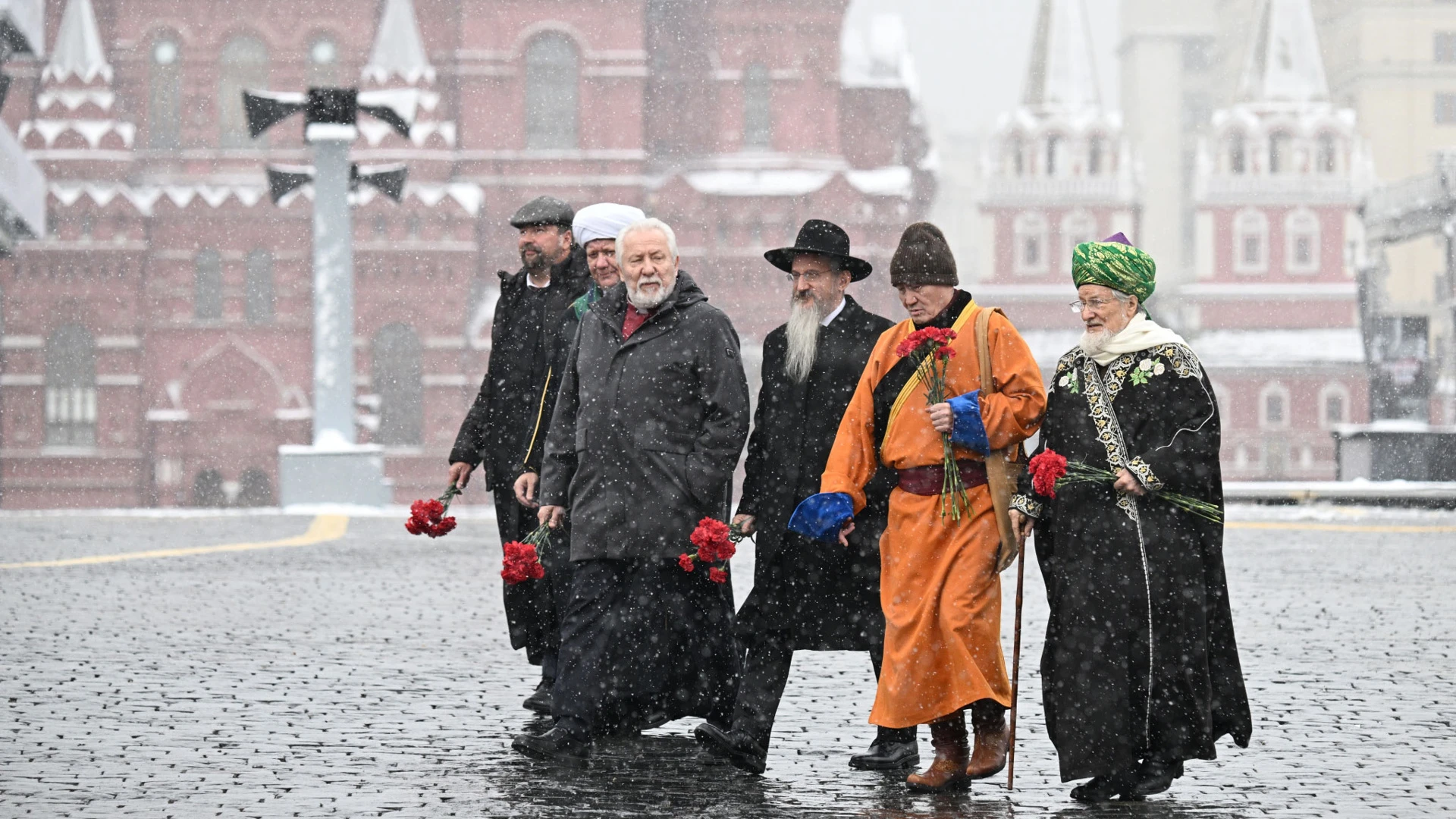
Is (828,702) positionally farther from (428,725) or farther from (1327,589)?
(1327,589)

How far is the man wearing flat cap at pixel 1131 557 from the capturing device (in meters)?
5.63

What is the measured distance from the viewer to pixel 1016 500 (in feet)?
19.0

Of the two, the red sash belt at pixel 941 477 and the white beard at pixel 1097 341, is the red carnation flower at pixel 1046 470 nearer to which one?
the red sash belt at pixel 941 477

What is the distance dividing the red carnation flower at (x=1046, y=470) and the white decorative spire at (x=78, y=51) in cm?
4170

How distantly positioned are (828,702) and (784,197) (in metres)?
36.6

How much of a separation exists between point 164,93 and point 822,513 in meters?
41.5

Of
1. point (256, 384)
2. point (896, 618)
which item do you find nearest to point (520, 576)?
point (896, 618)

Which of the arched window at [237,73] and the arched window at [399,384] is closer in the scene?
the arched window at [399,384]

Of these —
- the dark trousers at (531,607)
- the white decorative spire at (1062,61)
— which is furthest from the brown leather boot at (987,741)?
the white decorative spire at (1062,61)

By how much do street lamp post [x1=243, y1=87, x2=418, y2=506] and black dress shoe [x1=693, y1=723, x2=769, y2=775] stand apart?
16954 millimetres

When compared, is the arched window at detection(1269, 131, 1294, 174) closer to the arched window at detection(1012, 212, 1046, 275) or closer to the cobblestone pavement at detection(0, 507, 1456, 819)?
the arched window at detection(1012, 212, 1046, 275)

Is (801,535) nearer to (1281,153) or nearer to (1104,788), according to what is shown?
(1104,788)

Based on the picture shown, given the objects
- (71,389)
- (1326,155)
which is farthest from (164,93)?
(1326,155)

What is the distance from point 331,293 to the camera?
24656 millimetres
